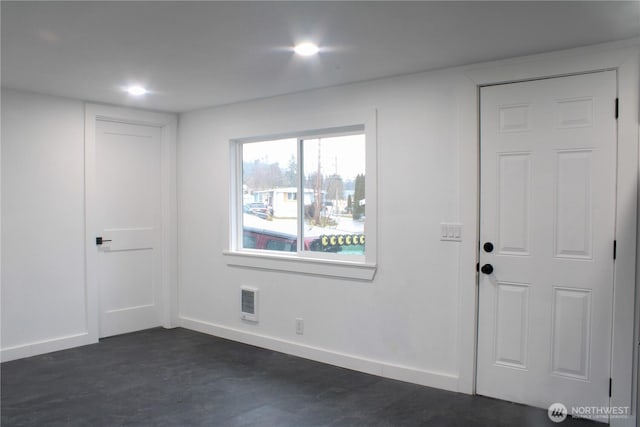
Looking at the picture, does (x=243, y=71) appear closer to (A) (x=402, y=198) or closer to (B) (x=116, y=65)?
→ (B) (x=116, y=65)

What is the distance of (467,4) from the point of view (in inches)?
90.1

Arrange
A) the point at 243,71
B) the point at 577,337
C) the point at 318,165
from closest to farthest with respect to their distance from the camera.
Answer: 1. the point at 577,337
2. the point at 243,71
3. the point at 318,165

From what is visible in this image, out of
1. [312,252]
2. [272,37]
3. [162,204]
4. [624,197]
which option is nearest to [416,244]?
[312,252]

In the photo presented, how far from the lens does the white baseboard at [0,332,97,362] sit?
13.1ft

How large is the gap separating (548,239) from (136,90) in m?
3.48

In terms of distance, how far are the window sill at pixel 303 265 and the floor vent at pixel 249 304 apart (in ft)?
0.79

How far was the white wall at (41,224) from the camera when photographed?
4.05 m

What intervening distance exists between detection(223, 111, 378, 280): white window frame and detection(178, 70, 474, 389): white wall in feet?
0.22

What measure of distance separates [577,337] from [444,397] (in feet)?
3.12

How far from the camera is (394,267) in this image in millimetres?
3635

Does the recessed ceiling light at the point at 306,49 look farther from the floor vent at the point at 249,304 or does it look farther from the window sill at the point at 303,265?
the floor vent at the point at 249,304

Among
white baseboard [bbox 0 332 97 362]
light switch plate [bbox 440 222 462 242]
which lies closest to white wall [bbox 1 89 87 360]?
white baseboard [bbox 0 332 97 362]

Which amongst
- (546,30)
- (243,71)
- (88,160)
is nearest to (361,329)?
(243,71)

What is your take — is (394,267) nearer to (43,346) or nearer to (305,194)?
(305,194)
